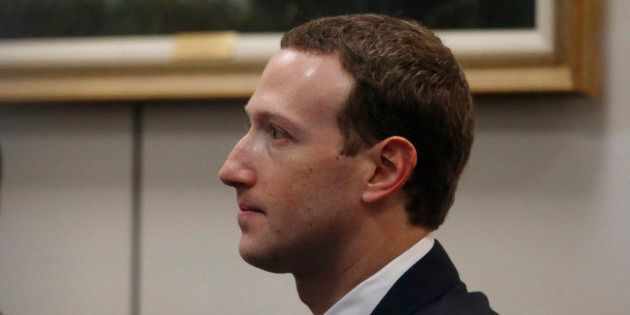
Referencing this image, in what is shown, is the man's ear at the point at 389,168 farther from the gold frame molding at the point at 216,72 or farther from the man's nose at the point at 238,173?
the gold frame molding at the point at 216,72

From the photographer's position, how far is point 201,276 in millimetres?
1718

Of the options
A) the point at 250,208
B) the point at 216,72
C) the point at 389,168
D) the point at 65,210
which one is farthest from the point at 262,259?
the point at 65,210

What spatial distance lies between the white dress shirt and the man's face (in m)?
0.05

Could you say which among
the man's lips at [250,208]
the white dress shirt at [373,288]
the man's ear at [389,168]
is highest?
the man's ear at [389,168]

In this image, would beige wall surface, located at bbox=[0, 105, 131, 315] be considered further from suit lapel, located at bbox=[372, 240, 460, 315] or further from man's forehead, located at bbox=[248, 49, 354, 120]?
suit lapel, located at bbox=[372, 240, 460, 315]

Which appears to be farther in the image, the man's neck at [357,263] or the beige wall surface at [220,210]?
the beige wall surface at [220,210]

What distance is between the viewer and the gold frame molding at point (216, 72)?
4.81 ft

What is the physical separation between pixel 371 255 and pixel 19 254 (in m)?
0.94

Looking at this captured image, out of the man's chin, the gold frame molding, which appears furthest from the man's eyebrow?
the gold frame molding

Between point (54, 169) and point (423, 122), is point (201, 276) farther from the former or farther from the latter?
point (423, 122)

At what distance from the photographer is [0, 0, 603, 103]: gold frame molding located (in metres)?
1.47

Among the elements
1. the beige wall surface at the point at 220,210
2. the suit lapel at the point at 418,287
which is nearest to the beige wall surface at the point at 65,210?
the beige wall surface at the point at 220,210

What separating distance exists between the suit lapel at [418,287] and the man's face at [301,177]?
8cm

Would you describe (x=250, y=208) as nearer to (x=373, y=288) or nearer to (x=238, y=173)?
(x=238, y=173)
